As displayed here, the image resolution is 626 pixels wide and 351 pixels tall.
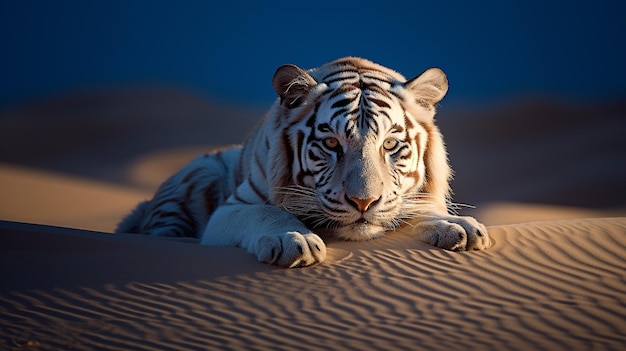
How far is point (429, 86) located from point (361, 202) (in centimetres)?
105

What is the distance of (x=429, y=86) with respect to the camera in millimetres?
4648

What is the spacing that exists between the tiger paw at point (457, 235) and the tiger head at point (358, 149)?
7.7 inches

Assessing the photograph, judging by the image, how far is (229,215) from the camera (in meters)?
4.62

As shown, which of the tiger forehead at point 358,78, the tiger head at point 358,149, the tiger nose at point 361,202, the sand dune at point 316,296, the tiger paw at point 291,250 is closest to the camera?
the sand dune at point 316,296

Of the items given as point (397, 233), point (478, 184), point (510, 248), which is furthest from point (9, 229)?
point (478, 184)

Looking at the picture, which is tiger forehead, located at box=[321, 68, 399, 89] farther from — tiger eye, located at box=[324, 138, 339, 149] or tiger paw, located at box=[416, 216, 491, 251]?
tiger paw, located at box=[416, 216, 491, 251]

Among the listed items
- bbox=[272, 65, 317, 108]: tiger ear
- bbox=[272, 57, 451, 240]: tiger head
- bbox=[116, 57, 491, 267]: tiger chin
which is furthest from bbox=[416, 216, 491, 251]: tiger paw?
bbox=[272, 65, 317, 108]: tiger ear

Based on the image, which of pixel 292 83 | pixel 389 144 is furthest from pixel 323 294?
pixel 292 83

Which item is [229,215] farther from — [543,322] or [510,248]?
[543,322]

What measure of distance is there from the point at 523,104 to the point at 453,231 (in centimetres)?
2107

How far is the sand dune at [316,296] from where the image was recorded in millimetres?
3170

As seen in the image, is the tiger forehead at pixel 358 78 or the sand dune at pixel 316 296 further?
the tiger forehead at pixel 358 78

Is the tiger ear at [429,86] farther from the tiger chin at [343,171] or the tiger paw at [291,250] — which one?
the tiger paw at [291,250]

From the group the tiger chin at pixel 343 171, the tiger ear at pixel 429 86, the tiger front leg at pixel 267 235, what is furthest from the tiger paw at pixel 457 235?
the tiger ear at pixel 429 86
